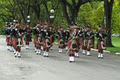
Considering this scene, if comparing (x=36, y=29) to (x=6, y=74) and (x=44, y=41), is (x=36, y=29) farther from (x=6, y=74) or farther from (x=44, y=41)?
(x=6, y=74)

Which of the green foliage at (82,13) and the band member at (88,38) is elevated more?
the green foliage at (82,13)

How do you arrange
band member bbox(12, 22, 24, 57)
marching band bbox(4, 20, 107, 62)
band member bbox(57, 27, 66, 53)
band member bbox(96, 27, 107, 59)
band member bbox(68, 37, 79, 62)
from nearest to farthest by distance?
band member bbox(68, 37, 79, 62)
marching band bbox(4, 20, 107, 62)
band member bbox(96, 27, 107, 59)
band member bbox(12, 22, 24, 57)
band member bbox(57, 27, 66, 53)

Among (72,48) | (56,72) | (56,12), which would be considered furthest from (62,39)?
(56,12)

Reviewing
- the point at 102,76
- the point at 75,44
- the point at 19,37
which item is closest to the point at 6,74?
the point at 102,76

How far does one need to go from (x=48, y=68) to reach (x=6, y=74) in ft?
7.33

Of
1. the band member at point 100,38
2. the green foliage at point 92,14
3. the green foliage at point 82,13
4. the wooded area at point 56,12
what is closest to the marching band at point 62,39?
the band member at point 100,38

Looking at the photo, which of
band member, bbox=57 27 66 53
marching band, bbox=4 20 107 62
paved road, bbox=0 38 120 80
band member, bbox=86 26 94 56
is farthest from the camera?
band member, bbox=57 27 66 53

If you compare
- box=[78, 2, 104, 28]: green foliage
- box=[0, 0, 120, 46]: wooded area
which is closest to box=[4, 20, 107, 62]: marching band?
box=[0, 0, 120, 46]: wooded area

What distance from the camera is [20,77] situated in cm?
1182

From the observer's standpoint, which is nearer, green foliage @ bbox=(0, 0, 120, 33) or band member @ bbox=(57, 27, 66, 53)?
band member @ bbox=(57, 27, 66, 53)

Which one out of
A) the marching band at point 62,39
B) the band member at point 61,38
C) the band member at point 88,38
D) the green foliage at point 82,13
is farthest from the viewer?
the green foliage at point 82,13

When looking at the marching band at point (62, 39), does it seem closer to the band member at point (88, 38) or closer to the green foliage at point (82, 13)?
the band member at point (88, 38)

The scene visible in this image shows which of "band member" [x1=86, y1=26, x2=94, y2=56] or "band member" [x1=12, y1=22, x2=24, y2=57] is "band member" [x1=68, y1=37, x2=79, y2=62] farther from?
"band member" [x1=86, y1=26, x2=94, y2=56]

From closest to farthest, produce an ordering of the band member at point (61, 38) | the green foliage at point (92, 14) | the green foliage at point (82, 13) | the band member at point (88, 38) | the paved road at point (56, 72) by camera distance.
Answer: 1. the paved road at point (56, 72)
2. the band member at point (88, 38)
3. the band member at point (61, 38)
4. the green foliage at point (82, 13)
5. the green foliage at point (92, 14)
